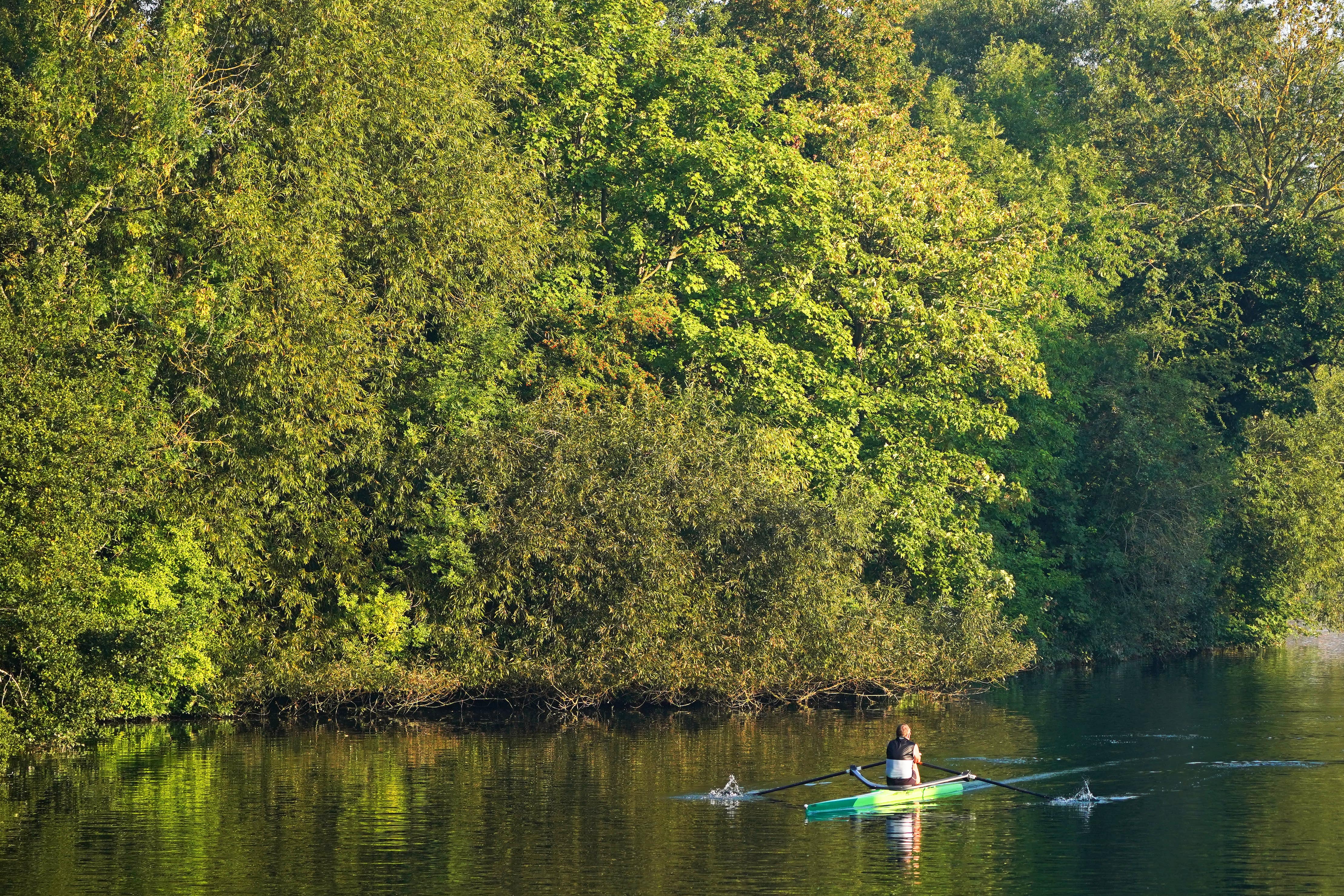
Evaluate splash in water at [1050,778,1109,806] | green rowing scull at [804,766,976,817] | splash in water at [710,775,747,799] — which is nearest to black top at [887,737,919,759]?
green rowing scull at [804,766,976,817]

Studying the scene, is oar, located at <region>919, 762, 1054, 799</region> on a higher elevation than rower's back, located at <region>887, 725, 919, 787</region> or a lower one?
lower

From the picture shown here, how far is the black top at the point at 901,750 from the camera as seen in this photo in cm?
3027

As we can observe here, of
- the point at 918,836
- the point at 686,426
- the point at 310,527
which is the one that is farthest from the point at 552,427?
the point at 918,836

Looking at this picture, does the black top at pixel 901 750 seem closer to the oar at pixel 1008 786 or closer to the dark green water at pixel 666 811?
the oar at pixel 1008 786

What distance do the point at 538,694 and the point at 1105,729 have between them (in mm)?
14492

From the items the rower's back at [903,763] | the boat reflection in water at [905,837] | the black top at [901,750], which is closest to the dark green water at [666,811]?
the boat reflection in water at [905,837]

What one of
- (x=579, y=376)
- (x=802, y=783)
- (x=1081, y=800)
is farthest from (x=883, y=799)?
(x=579, y=376)

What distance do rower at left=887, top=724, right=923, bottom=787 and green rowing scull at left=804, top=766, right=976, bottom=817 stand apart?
0.58 ft

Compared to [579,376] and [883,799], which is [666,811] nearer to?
[883,799]

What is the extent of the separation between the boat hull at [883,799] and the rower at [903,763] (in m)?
0.22

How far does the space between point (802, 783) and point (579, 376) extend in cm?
1937

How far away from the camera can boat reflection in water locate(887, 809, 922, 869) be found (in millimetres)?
24672

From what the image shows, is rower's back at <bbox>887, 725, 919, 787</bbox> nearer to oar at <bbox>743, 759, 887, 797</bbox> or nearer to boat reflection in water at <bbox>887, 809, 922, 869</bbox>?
oar at <bbox>743, 759, 887, 797</bbox>

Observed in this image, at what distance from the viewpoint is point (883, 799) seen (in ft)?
96.7
